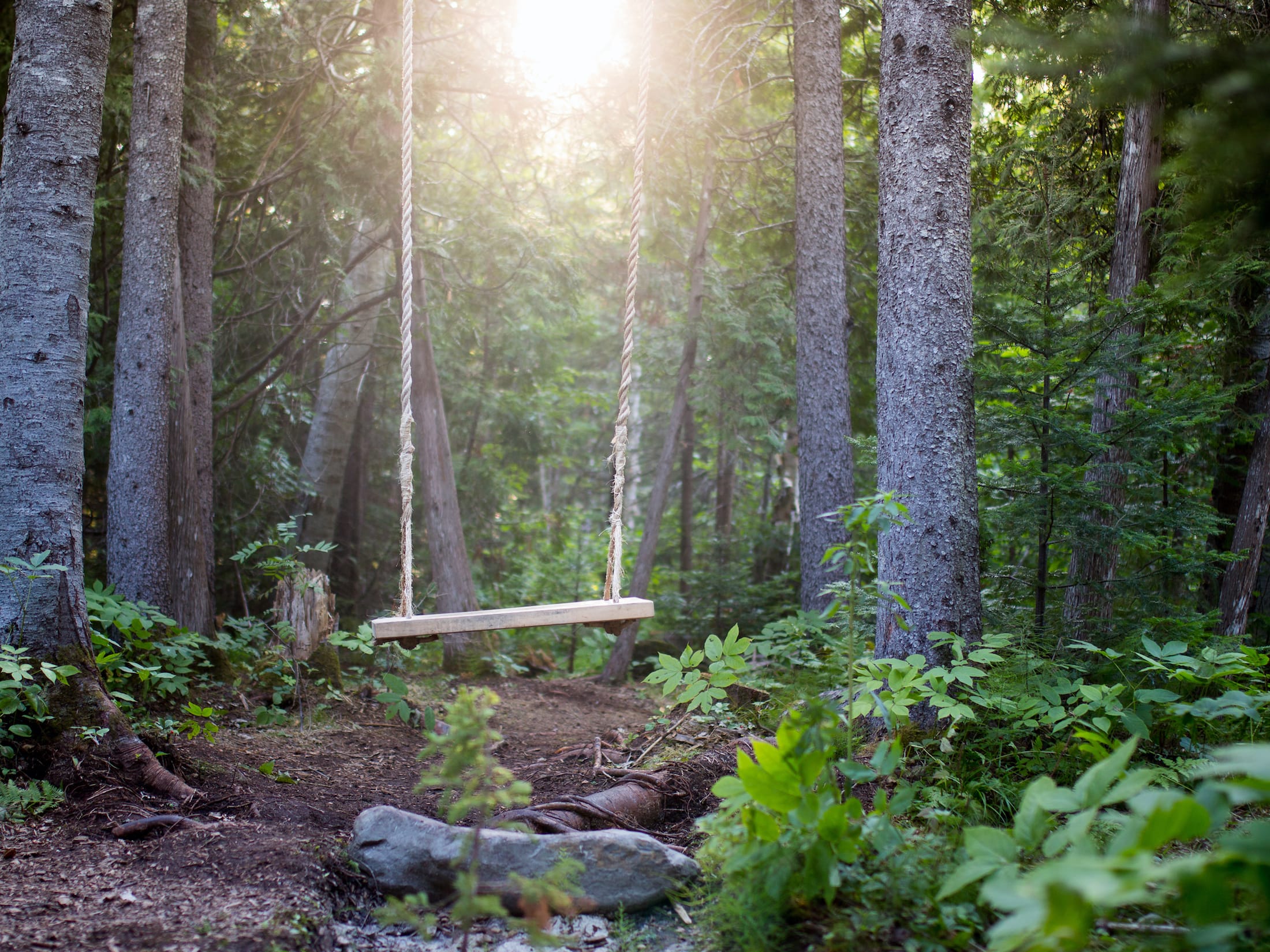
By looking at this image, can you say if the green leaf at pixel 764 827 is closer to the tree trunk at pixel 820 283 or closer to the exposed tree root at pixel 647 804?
the exposed tree root at pixel 647 804

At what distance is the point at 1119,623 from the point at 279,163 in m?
7.89

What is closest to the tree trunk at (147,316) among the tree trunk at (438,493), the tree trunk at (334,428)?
the tree trunk at (438,493)

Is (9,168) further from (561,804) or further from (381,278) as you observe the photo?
(381,278)

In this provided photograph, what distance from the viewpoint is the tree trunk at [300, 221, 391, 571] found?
374 inches

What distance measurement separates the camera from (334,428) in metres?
9.80

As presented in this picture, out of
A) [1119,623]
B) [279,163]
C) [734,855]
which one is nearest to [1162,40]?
[734,855]

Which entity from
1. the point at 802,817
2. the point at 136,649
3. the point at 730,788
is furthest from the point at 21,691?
the point at 802,817

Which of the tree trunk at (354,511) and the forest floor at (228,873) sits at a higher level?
the tree trunk at (354,511)

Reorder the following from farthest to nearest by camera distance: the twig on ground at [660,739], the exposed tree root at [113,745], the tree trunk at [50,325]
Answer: the twig on ground at [660,739] < the tree trunk at [50,325] < the exposed tree root at [113,745]

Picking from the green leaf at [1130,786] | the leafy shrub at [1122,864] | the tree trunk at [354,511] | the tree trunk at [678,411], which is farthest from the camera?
the tree trunk at [354,511]

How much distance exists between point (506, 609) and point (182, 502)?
3222 millimetres

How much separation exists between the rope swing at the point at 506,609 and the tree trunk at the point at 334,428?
19.8ft

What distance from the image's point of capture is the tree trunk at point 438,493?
7.57m

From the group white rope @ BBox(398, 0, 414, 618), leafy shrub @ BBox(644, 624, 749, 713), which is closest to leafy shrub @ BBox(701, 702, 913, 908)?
leafy shrub @ BBox(644, 624, 749, 713)
